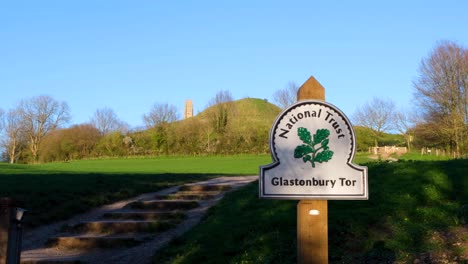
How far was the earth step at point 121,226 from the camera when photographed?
11742 mm

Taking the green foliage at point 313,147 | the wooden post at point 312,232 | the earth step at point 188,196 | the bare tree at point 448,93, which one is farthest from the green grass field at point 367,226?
the bare tree at point 448,93

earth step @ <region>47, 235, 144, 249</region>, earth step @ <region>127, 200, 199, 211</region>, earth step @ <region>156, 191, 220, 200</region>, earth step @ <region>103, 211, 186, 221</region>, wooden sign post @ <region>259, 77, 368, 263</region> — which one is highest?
wooden sign post @ <region>259, 77, 368, 263</region>

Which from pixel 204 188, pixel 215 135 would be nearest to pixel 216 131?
pixel 215 135

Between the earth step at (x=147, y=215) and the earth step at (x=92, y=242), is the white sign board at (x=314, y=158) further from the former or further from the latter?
the earth step at (x=147, y=215)

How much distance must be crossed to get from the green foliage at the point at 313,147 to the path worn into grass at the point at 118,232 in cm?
597

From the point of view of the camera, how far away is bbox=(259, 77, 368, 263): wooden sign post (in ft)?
12.4

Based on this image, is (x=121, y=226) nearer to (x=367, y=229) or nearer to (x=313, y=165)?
(x=367, y=229)

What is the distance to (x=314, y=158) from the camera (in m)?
3.79

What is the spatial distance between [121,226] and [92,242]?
1.10 m

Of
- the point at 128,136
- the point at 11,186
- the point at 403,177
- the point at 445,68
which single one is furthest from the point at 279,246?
the point at 128,136

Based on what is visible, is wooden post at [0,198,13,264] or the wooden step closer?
wooden post at [0,198,13,264]

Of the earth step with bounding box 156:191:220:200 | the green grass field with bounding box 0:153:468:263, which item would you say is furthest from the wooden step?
the earth step with bounding box 156:191:220:200

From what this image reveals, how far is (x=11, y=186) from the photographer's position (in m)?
16.6

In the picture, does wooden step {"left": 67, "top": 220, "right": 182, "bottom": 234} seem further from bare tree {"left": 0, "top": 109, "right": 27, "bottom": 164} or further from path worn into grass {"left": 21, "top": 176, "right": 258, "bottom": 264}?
bare tree {"left": 0, "top": 109, "right": 27, "bottom": 164}
